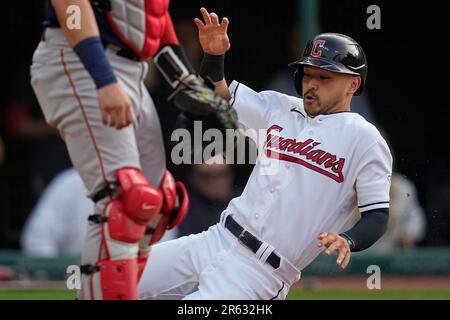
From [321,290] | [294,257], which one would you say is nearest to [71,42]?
[294,257]

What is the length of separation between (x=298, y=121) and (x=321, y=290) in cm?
339

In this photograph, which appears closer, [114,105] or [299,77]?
[114,105]

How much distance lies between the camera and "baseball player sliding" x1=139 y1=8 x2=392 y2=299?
414 cm

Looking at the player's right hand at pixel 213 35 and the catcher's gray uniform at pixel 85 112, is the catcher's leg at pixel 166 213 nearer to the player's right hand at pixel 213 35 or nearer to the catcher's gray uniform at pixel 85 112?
the catcher's gray uniform at pixel 85 112

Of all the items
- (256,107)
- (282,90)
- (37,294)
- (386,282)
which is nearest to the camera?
(256,107)

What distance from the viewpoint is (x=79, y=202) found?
315 inches

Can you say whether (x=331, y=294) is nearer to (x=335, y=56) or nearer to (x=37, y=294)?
(x=37, y=294)

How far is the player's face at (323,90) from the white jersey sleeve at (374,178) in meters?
0.29

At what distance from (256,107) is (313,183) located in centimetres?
47

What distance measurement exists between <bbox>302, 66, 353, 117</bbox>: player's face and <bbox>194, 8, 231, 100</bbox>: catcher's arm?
0.35 meters

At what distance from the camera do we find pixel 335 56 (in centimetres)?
431

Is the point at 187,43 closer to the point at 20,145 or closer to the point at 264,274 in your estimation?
the point at 20,145

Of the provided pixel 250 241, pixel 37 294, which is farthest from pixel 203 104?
pixel 37 294

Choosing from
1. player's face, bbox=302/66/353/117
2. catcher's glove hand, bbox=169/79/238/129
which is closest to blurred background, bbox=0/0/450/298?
player's face, bbox=302/66/353/117
